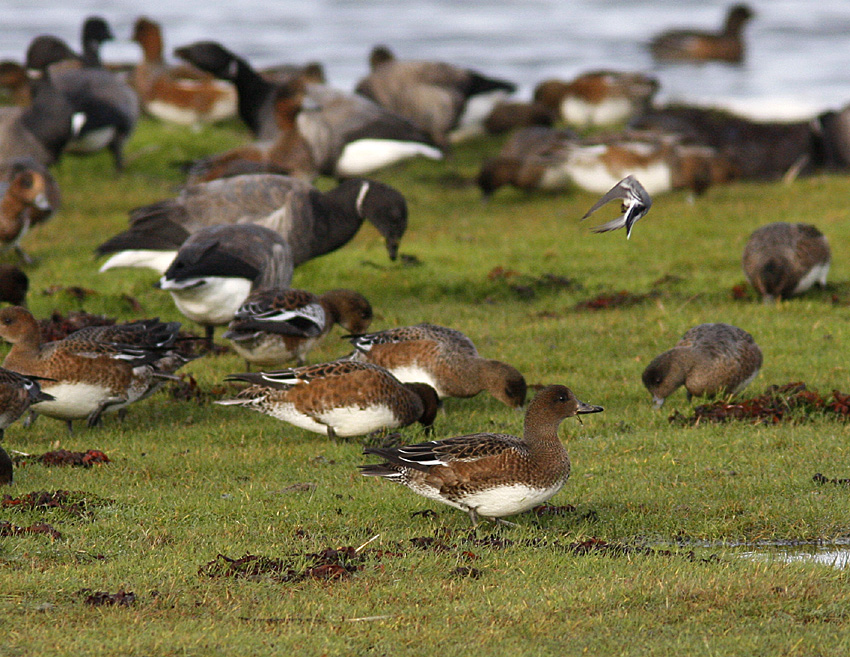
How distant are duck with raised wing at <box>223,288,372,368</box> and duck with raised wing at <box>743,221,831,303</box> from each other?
531 centimetres

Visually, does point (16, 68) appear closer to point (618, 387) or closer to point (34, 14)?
point (618, 387)

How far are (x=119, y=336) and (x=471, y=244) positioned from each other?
785 cm

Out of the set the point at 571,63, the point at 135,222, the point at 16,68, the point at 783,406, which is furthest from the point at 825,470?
the point at 571,63

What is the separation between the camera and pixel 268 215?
557 inches

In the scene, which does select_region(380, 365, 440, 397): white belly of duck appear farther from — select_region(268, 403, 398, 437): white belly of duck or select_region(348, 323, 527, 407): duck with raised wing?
select_region(268, 403, 398, 437): white belly of duck

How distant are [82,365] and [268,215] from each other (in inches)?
204

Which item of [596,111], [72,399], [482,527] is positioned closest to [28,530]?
[72,399]

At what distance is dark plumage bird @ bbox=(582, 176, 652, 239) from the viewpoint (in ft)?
21.0

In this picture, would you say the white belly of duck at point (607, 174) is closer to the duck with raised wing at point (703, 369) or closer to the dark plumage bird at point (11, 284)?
the duck with raised wing at point (703, 369)

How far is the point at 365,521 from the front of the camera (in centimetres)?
739

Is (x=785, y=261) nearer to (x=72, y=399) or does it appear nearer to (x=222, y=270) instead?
(x=222, y=270)

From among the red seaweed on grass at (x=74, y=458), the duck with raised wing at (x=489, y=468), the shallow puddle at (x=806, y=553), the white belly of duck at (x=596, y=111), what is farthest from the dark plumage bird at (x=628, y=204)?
the white belly of duck at (x=596, y=111)

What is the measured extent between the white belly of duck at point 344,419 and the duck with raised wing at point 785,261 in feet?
20.2

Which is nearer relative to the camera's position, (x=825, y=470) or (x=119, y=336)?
(x=825, y=470)
